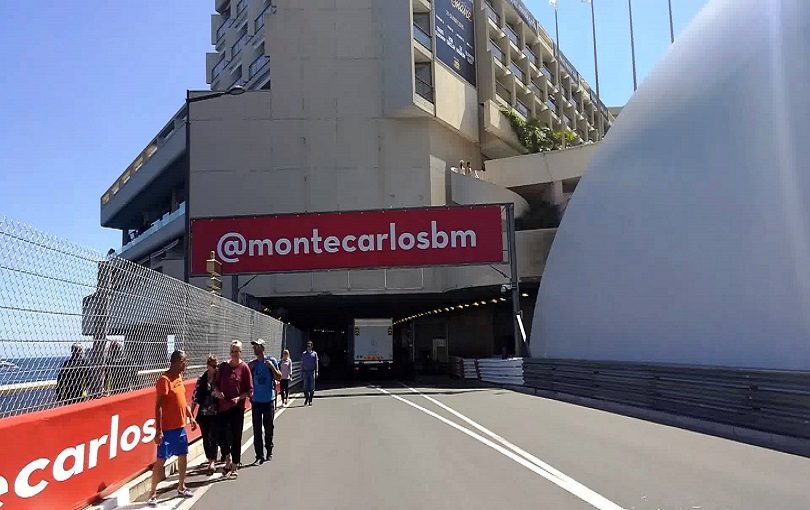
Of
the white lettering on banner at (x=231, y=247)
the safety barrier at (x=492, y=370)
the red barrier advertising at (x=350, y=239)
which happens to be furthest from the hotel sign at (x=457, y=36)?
the safety barrier at (x=492, y=370)

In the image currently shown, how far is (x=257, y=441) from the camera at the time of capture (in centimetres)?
970

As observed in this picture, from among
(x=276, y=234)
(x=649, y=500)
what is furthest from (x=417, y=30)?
(x=649, y=500)

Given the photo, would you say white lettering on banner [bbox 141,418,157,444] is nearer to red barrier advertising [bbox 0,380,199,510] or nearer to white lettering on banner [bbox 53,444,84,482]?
red barrier advertising [bbox 0,380,199,510]

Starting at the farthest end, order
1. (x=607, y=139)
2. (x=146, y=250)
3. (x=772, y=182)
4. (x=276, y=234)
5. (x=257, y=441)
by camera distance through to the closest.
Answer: (x=146, y=250) < (x=276, y=234) < (x=607, y=139) < (x=772, y=182) < (x=257, y=441)

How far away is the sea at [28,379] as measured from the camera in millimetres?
5309

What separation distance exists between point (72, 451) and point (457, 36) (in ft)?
140

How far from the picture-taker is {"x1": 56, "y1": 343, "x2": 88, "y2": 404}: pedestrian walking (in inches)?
249

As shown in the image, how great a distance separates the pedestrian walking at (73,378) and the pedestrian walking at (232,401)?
7.01 ft

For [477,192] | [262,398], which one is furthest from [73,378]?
[477,192]

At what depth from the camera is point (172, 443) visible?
7.45m

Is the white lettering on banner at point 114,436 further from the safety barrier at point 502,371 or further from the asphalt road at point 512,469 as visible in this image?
the safety barrier at point 502,371

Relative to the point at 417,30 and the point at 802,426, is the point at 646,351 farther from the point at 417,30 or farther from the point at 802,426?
the point at 417,30

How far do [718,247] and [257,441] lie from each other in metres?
12.6

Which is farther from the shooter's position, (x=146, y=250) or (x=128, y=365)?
(x=146, y=250)
